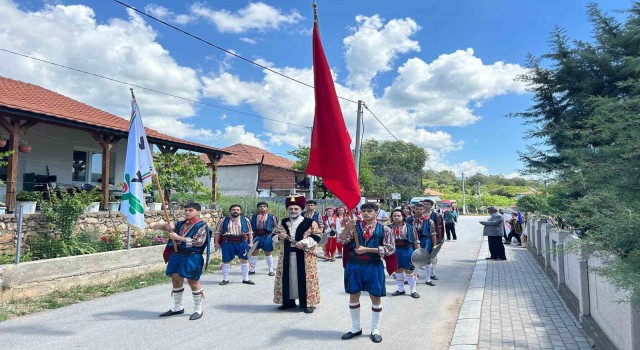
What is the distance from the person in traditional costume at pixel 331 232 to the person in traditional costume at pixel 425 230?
391cm

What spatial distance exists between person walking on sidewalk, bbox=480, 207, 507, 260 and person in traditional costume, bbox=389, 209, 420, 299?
534cm

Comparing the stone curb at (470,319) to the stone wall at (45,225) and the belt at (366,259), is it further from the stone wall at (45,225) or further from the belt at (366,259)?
the stone wall at (45,225)

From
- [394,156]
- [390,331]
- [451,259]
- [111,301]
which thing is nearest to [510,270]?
[451,259]

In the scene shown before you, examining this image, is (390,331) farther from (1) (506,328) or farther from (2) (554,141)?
(2) (554,141)

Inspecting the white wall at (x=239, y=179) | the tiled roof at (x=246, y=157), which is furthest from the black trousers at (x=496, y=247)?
the tiled roof at (x=246, y=157)

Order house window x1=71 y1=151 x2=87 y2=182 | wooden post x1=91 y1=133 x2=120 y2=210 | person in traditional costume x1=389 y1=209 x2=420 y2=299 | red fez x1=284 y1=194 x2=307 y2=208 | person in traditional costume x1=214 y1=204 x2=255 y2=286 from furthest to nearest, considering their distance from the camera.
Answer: house window x1=71 y1=151 x2=87 y2=182
wooden post x1=91 y1=133 x2=120 y2=210
person in traditional costume x1=214 y1=204 x2=255 y2=286
person in traditional costume x1=389 y1=209 x2=420 y2=299
red fez x1=284 y1=194 x2=307 y2=208

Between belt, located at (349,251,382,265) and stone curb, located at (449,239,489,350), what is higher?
belt, located at (349,251,382,265)

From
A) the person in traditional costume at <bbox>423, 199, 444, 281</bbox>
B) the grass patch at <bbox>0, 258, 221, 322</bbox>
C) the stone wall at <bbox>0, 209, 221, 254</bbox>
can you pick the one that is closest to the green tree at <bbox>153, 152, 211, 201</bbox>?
the stone wall at <bbox>0, 209, 221, 254</bbox>

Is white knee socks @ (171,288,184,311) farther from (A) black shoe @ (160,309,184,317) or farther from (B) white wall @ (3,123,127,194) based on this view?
(B) white wall @ (3,123,127,194)

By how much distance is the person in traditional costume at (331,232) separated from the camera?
12906 mm

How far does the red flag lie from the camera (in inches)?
185

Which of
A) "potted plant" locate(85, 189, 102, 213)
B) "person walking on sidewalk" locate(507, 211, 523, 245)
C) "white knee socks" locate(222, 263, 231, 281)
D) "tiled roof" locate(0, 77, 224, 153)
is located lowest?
"white knee socks" locate(222, 263, 231, 281)

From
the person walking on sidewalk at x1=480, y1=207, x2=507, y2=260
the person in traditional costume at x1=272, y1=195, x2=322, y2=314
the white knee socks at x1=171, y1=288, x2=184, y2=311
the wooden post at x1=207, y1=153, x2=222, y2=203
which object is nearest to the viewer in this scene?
the white knee socks at x1=171, y1=288, x2=184, y2=311

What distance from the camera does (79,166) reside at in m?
15.2
